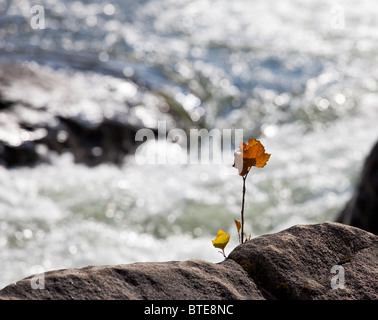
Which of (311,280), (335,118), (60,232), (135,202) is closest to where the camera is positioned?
(311,280)

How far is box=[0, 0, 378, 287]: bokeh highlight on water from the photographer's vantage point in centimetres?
478

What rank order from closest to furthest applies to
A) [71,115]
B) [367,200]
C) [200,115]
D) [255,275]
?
[255,275]
[367,200]
[71,115]
[200,115]

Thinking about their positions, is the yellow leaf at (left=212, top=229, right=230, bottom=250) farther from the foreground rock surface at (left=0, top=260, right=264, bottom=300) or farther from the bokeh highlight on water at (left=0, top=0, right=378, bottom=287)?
the bokeh highlight on water at (left=0, top=0, right=378, bottom=287)

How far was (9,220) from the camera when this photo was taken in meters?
4.77

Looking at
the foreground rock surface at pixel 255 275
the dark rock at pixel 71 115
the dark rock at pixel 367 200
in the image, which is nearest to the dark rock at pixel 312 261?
the foreground rock surface at pixel 255 275

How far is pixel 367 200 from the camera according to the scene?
3484 millimetres

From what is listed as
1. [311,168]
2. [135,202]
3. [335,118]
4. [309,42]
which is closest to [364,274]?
[135,202]

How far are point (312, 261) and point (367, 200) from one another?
7.14 ft

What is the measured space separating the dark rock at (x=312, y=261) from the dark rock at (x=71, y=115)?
4.32 m

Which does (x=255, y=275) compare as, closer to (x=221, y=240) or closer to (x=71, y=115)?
(x=221, y=240)

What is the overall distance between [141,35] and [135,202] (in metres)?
4.46

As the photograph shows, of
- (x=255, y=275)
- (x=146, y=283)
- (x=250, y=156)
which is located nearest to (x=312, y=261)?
(x=255, y=275)

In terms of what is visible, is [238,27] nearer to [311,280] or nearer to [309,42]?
[309,42]

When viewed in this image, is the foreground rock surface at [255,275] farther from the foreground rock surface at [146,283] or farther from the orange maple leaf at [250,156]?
the orange maple leaf at [250,156]
